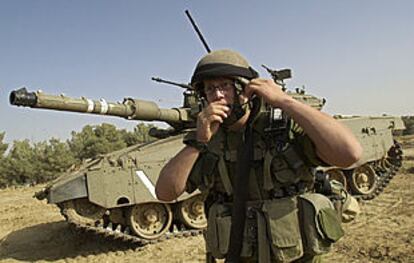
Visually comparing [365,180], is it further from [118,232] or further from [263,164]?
[263,164]

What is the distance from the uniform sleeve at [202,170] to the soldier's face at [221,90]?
0.89 ft

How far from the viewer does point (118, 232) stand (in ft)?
27.3

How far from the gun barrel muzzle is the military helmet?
4.88m

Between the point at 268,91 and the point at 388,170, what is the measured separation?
11023 millimetres

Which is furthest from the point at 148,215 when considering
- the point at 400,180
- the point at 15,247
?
the point at 400,180

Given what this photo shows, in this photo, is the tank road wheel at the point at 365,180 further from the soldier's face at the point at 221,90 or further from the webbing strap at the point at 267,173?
the soldier's face at the point at 221,90

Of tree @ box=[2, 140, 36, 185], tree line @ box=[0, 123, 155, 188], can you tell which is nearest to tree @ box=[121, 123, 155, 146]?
tree line @ box=[0, 123, 155, 188]

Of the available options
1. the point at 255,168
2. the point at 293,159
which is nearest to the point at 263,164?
the point at 255,168

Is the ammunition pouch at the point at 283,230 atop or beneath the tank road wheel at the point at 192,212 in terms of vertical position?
atop

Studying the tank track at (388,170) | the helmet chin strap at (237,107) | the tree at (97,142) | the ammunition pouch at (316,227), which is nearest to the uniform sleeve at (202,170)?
the helmet chin strap at (237,107)

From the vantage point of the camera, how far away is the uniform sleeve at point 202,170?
92.7 inches

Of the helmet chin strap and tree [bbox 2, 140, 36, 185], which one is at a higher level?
tree [bbox 2, 140, 36, 185]

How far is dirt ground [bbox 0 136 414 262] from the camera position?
6.82 meters

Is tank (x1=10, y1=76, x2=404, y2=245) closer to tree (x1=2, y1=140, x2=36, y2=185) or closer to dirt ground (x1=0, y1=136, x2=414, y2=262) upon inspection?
dirt ground (x1=0, y1=136, x2=414, y2=262)
